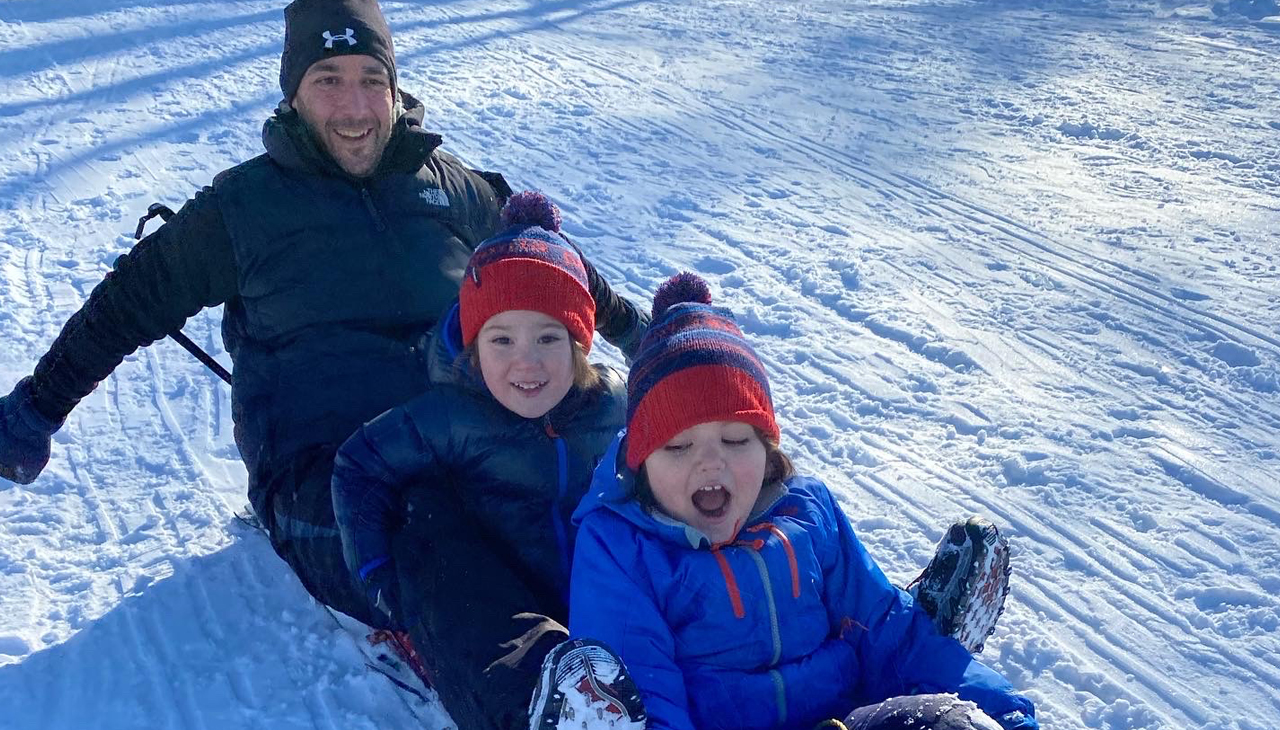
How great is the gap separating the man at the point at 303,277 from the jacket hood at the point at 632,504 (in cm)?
81

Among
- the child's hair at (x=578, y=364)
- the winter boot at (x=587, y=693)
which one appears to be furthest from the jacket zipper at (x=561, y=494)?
the winter boot at (x=587, y=693)

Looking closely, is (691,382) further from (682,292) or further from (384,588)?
(384,588)

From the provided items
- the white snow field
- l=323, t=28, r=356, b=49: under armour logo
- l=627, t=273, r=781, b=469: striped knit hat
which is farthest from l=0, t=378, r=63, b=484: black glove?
l=627, t=273, r=781, b=469: striped knit hat

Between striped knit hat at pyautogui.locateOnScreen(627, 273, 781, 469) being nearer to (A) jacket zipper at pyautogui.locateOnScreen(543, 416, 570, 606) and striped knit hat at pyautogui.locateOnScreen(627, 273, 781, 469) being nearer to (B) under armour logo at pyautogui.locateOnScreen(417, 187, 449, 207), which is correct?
(A) jacket zipper at pyautogui.locateOnScreen(543, 416, 570, 606)

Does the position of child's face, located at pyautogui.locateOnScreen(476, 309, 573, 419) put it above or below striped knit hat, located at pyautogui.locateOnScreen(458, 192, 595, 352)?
below

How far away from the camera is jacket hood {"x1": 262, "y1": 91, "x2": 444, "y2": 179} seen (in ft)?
9.60

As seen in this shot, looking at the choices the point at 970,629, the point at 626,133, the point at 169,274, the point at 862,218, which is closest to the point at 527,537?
the point at 970,629

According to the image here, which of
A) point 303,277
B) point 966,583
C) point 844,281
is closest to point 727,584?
point 966,583

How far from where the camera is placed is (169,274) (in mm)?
2875

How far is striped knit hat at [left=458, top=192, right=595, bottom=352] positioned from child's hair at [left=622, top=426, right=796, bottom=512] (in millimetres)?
432

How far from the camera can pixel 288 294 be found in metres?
2.88

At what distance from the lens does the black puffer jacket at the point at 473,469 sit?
2434 mm

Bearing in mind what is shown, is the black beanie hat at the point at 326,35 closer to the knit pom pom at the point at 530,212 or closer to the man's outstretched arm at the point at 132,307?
the man's outstretched arm at the point at 132,307

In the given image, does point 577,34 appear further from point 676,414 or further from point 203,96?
point 676,414
